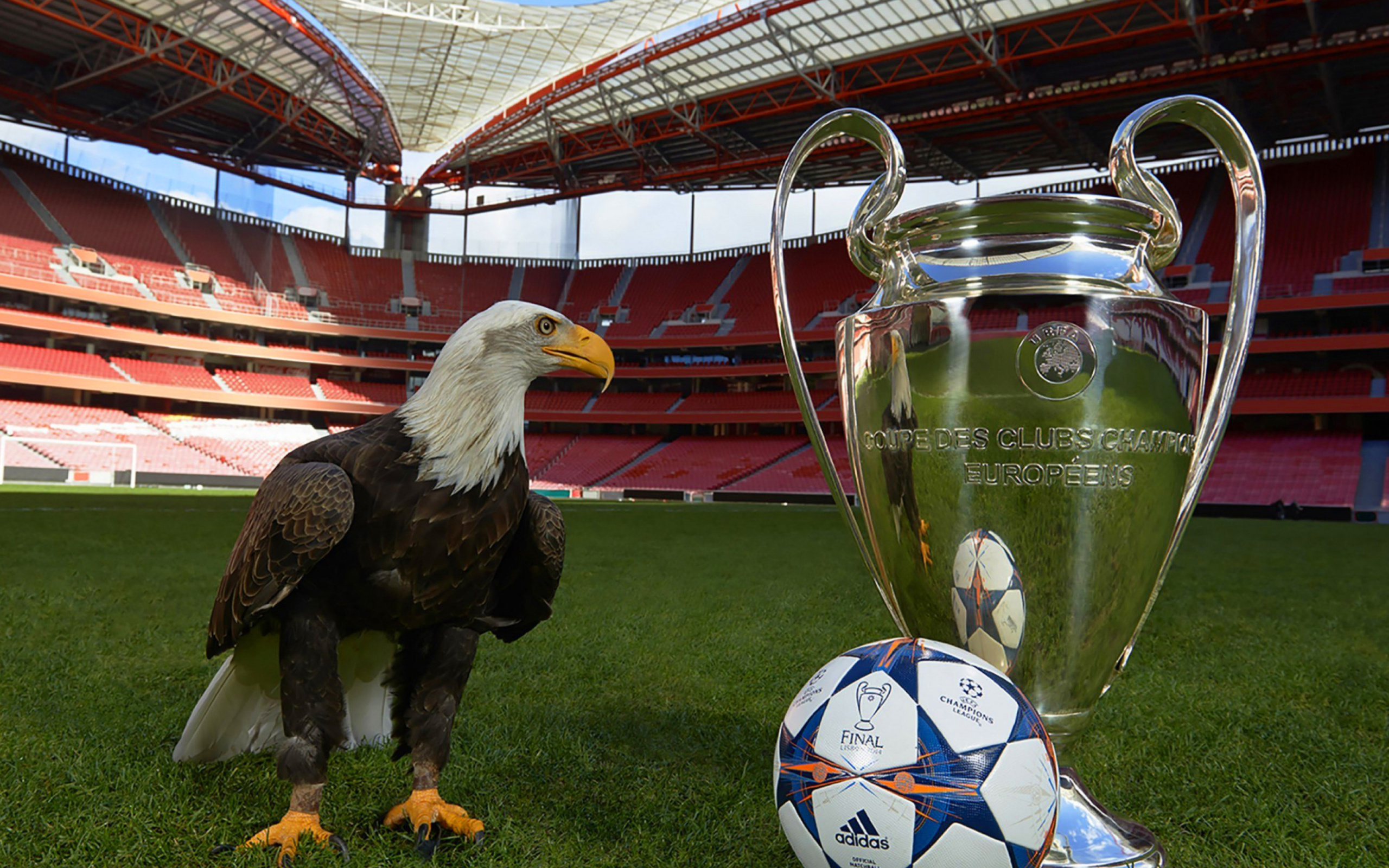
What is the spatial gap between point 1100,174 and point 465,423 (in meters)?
34.0

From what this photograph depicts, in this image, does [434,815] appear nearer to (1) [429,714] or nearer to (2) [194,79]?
(1) [429,714]

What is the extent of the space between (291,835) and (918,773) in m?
1.53

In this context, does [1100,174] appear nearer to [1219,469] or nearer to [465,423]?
[1219,469]

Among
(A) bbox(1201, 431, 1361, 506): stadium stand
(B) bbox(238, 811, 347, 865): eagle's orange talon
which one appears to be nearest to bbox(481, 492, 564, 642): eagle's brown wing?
(B) bbox(238, 811, 347, 865): eagle's orange talon

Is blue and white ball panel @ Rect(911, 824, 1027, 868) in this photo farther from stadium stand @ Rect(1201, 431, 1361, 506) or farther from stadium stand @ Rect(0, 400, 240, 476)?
stadium stand @ Rect(0, 400, 240, 476)

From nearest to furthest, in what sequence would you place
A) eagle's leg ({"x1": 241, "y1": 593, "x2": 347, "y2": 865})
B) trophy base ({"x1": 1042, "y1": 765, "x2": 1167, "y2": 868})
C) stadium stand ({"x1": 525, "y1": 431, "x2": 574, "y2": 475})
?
trophy base ({"x1": 1042, "y1": 765, "x2": 1167, "y2": 868}) < eagle's leg ({"x1": 241, "y1": 593, "x2": 347, "y2": 865}) < stadium stand ({"x1": 525, "y1": 431, "x2": 574, "y2": 475})

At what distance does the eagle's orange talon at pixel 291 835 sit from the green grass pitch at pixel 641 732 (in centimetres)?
4

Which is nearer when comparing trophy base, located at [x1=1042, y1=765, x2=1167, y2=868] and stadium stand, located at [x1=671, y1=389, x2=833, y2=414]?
trophy base, located at [x1=1042, y1=765, x2=1167, y2=868]

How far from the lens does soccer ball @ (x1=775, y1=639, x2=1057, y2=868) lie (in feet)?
5.44

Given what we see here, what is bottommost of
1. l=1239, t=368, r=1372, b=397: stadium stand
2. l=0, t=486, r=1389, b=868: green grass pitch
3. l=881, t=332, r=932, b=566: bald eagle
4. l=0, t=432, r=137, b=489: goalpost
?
l=0, t=432, r=137, b=489: goalpost

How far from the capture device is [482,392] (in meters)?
2.18

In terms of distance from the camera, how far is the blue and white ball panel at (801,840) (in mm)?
1747

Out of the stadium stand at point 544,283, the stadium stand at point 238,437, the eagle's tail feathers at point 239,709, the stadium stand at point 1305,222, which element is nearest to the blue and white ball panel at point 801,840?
the eagle's tail feathers at point 239,709

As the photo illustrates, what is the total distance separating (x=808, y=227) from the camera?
41.4 m
